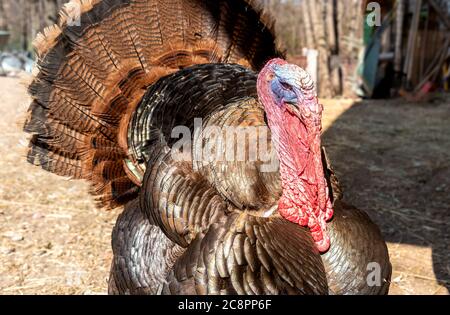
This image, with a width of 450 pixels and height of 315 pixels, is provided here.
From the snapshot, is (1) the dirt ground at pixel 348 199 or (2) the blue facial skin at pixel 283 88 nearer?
(2) the blue facial skin at pixel 283 88

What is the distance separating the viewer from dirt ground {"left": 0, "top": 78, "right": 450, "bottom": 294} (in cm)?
293

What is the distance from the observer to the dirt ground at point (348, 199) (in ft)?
9.61

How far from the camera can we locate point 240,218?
172cm

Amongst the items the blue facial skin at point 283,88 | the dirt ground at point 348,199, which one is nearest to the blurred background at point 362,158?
the dirt ground at point 348,199

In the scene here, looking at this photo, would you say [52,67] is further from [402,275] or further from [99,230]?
[402,275]

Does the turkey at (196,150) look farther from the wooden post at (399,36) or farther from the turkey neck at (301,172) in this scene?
the wooden post at (399,36)

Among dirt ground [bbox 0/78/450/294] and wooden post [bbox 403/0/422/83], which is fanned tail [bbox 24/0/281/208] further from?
wooden post [bbox 403/0/422/83]

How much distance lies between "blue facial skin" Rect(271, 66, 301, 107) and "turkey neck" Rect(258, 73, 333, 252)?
2cm

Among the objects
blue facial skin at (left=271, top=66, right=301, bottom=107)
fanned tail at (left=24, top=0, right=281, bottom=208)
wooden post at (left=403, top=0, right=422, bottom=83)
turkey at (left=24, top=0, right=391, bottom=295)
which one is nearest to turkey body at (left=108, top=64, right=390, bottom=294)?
turkey at (left=24, top=0, right=391, bottom=295)

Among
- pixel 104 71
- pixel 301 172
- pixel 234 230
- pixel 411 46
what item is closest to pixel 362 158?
pixel 104 71

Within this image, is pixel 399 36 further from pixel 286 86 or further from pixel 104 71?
pixel 286 86

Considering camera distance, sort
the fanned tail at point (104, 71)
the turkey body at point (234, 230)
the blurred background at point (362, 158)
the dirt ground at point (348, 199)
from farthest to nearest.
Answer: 1. the blurred background at point (362, 158)
2. the dirt ground at point (348, 199)
3. the fanned tail at point (104, 71)
4. the turkey body at point (234, 230)

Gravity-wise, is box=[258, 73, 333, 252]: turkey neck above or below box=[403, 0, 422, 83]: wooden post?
above
